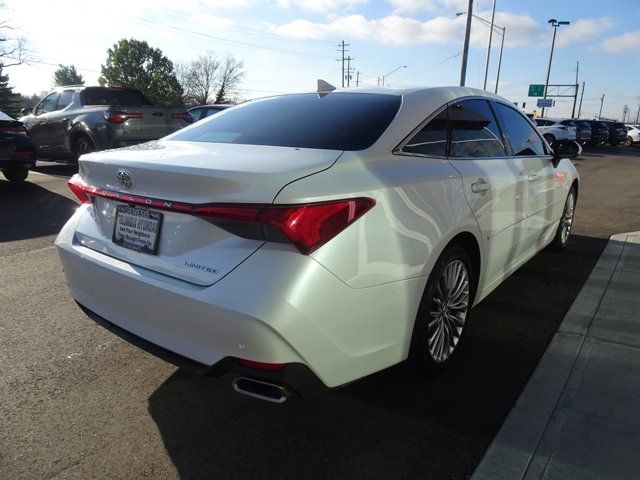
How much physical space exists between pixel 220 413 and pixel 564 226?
4.27 meters

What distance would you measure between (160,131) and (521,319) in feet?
27.9

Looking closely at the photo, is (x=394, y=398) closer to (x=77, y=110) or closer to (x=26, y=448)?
(x=26, y=448)

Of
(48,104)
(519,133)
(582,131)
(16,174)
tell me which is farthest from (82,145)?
(582,131)

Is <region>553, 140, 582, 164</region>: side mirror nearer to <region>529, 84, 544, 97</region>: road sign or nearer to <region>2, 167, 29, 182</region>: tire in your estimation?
<region>2, 167, 29, 182</region>: tire

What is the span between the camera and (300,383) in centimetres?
188

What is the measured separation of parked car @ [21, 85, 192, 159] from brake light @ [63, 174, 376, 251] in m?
8.51

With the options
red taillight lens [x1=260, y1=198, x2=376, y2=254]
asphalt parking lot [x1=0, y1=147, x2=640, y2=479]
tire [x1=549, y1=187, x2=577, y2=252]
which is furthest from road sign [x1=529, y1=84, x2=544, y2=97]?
red taillight lens [x1=260, y1=198, x2=376, y2=254]

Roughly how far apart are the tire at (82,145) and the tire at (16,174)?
4.20ft

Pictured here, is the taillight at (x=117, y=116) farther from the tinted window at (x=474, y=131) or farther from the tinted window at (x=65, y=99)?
the tinted window at (x=474, y=131)

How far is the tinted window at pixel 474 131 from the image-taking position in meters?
2.91

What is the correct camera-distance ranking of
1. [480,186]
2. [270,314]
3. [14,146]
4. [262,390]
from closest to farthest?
[270,314]
[262,390]
[480,186]
[14,146]

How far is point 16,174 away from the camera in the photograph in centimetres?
898

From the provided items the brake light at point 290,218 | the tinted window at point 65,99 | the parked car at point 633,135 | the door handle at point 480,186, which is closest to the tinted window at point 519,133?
the door handle at point 480,186

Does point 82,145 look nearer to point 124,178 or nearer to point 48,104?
point 48,104
